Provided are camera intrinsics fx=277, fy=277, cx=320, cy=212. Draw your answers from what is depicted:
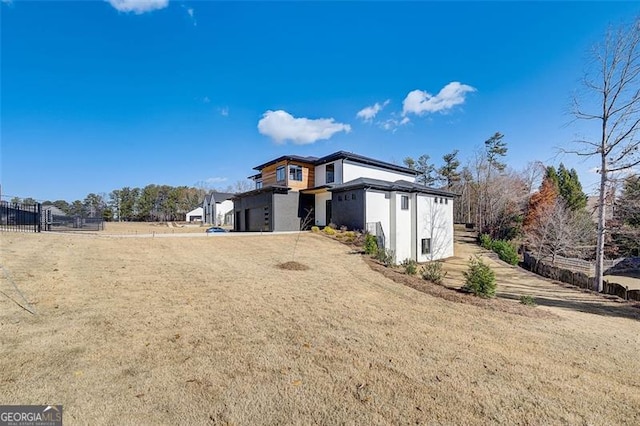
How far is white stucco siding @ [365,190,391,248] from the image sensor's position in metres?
18.4

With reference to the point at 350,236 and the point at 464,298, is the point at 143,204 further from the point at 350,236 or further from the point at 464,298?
the point at 464,298

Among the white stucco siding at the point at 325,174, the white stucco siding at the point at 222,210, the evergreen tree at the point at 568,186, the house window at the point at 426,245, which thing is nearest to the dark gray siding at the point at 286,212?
the white stucco siding at the point at 325,174

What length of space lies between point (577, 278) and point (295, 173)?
62.9 ft

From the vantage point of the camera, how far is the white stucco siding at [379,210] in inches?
724

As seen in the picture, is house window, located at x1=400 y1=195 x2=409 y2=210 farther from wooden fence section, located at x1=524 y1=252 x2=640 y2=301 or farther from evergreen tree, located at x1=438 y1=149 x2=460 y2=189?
evergreen tree, located at x1=438 y1=149 x2=460 y2=189

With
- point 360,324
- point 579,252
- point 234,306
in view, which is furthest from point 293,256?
point 579,252

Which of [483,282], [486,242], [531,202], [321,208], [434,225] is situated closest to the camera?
[483,282]

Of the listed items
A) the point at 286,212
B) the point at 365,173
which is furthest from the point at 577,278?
the point at 286,212

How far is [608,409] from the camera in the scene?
3090 mm

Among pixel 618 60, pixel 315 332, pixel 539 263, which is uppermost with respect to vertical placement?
pixel 618 60

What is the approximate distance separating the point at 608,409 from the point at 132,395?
17.0ft

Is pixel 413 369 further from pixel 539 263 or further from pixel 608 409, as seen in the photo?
pixel 539 263

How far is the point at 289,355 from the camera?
391 cm

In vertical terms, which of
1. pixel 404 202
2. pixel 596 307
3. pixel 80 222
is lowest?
pixel 596 307
